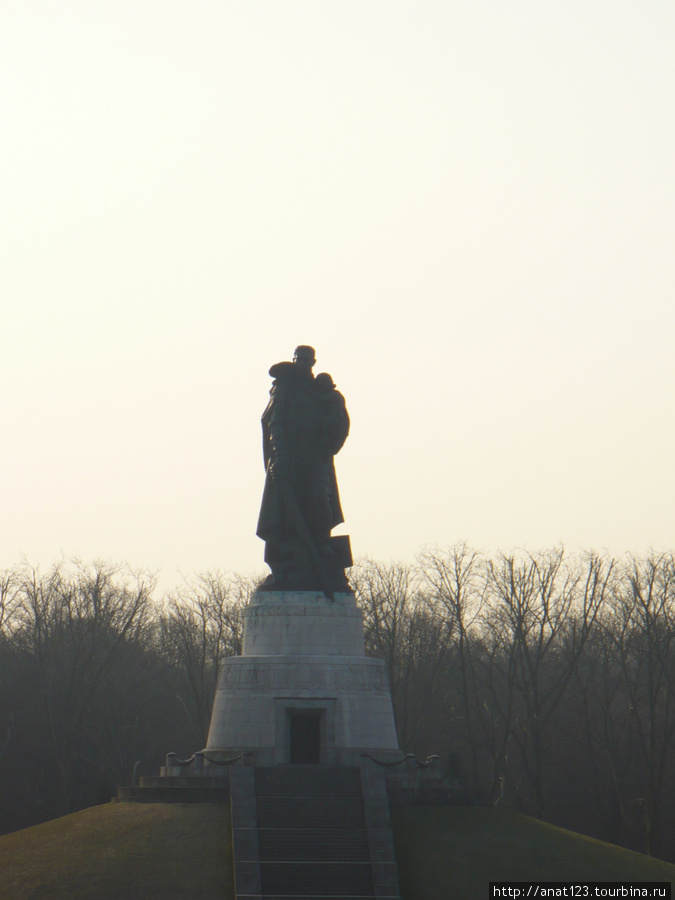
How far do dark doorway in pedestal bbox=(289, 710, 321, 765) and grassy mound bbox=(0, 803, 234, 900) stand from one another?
3.51 m

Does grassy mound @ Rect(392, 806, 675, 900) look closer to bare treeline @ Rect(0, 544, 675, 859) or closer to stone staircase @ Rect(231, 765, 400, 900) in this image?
stone staircase @ Rect(231, 765, 400, 900)

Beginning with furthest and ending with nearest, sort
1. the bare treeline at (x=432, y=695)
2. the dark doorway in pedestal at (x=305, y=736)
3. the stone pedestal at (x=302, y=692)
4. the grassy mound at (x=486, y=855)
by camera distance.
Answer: the bare treeline at (x=432, y=695)
the dark doorway in pedestal at (x=305, y=736)
the stone pedestal at (x=302, y=692)
the grassy mound at (x=486, y=855)

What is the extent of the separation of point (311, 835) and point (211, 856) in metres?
2.03

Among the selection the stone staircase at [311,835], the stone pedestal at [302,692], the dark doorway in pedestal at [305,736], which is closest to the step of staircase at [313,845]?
the stone staircase at [311,835]

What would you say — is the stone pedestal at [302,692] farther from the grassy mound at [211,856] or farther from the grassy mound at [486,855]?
the grassy mound at [486,855]

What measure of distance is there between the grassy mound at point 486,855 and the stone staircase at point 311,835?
57 cm

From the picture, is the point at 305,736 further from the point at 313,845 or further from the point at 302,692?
the point at 313,845

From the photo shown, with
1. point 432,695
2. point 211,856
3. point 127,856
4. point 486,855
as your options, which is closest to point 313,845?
point 211,856

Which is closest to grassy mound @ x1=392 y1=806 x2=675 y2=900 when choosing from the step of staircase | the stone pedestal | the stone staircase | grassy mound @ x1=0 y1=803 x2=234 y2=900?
the stone staircase

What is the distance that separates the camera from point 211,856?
21859mm

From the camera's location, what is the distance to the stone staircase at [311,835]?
20.9 meters

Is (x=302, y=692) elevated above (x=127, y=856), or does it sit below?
above

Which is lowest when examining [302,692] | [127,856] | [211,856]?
[211,856]

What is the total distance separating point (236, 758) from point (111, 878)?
5.70m
